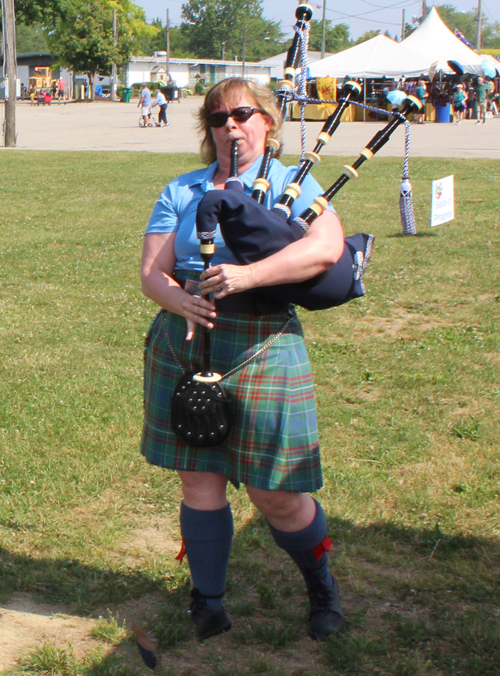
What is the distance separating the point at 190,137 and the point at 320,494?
2466cm

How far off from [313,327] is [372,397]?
1490mm

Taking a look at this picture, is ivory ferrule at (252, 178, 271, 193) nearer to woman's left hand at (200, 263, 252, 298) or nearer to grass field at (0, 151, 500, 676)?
woman's left hand at (200, 263, 252, 298)

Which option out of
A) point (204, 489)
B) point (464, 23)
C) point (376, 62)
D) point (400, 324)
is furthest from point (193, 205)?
point (464, 23)

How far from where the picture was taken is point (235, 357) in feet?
7.97

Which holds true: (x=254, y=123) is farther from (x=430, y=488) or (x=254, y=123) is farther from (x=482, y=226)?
(x=482, y=226)

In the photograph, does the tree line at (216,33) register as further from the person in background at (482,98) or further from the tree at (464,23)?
the person in background at (482,98)

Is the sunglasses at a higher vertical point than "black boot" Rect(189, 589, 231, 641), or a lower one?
higher

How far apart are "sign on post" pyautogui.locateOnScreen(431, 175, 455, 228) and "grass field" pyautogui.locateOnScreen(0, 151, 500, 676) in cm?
188

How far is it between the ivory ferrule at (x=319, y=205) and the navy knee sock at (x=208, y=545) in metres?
1.12

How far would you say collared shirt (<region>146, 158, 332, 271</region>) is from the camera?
7.88 ft

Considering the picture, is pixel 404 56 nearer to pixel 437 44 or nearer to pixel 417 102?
pixel 437 44

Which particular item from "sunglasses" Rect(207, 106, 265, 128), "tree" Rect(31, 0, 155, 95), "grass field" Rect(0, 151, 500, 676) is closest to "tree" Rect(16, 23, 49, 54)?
"tree" Rect(31, 0, 155, 95)

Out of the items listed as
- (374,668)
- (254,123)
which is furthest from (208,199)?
(374,668)

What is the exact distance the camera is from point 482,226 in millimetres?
10164
